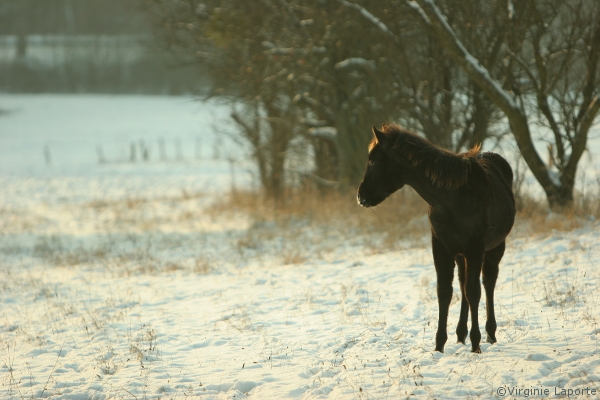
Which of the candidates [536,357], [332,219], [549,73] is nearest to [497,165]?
[536,357]

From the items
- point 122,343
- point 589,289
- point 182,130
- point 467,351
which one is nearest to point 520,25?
point 589,289

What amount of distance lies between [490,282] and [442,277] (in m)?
0.68

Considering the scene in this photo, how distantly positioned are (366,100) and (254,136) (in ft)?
13.3

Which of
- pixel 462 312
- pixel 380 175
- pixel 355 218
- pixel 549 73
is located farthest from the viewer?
pixel 355 218

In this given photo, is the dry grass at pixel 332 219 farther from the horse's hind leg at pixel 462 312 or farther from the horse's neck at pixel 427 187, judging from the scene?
the horse's neck at pixel 427 187

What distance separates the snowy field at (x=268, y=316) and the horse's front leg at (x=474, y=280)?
17 centimetres

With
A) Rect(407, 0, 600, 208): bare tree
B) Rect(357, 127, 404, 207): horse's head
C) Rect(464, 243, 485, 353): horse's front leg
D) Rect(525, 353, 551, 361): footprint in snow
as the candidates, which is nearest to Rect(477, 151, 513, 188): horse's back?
Rect(464, 243, 485, 353): horse's front leg

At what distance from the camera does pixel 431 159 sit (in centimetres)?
492

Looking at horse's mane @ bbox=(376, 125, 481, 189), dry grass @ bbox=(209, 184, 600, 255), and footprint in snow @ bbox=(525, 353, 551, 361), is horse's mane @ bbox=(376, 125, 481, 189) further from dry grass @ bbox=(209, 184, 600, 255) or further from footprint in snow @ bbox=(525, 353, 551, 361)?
dry grass @ bbox=(209, 184, 600, 255)

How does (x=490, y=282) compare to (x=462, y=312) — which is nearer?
(x=462, y=312)

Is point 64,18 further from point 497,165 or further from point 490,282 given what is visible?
point 490,282

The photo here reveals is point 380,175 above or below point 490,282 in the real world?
above

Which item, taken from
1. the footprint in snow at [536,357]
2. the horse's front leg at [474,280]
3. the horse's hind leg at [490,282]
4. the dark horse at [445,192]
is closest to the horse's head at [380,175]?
the dark horse at [445,192]

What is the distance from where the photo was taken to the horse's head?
4.99 m
